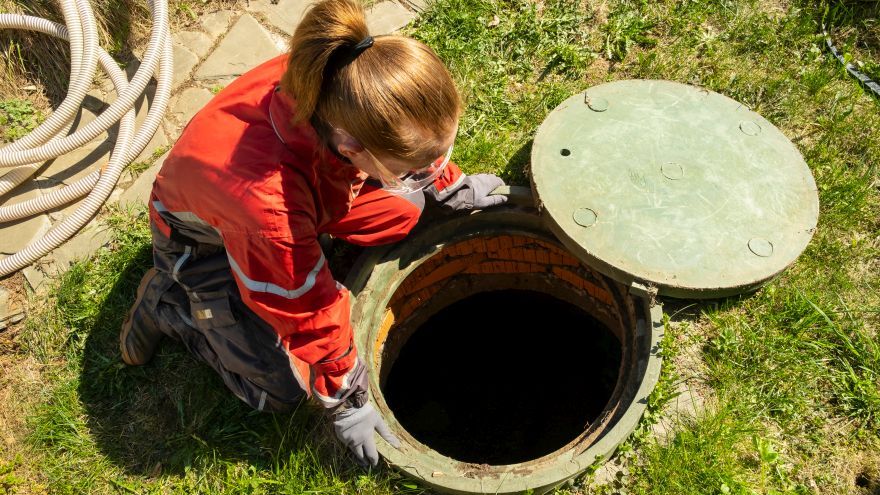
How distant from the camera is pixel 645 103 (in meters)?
3.14

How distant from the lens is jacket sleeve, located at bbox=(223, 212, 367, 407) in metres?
2.16

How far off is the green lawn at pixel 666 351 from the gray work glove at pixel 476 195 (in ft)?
0.80

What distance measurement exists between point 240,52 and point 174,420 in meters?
2.01

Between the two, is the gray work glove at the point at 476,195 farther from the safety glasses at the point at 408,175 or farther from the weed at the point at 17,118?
the weed at the point at 17,118

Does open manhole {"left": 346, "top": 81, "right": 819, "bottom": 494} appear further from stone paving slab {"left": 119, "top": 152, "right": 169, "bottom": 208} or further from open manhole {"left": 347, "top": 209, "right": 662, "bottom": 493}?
stone paving slab {"left": 119, "top": 152, "right": 169, "bottom": 208}

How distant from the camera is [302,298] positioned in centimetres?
224

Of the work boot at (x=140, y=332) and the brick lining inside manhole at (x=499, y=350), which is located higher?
the work boot at (x=140, y=332)

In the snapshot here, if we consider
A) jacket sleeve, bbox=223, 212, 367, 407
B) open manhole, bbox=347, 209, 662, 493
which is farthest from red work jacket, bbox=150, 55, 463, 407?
open manhole, bbox=347, 209, 662, 493

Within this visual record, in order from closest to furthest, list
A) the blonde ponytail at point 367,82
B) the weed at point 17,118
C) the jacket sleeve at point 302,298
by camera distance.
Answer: the blonde ponytail at point 367,82 < the jacket sleeve at point 302,298 < the weed at point 17,118

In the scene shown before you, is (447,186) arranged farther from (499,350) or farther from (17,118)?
(17,118)

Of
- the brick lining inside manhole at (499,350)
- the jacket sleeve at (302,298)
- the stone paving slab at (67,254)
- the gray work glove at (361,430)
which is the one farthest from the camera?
the brick lining inside manhole at (499,350)

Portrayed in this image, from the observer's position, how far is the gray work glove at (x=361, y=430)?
2.49 metres

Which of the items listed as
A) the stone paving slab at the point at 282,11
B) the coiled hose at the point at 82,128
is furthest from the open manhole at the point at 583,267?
the stone paving slab at the point at 282,11

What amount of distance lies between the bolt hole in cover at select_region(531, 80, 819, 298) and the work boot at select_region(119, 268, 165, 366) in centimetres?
169
